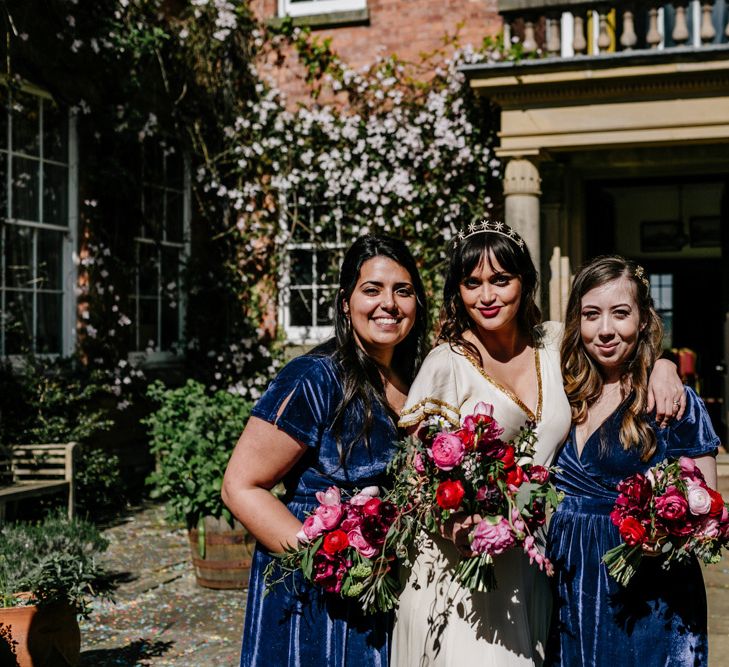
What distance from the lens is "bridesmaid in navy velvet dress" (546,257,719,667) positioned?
254 cm

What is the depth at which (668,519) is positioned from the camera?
2.29m

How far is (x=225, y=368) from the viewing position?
973cm

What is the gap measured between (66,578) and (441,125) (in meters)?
6.34

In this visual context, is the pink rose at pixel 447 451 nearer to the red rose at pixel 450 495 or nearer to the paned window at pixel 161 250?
the red rose at pixel 450 495

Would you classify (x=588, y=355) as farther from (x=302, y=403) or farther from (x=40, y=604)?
(x=40, y=604)

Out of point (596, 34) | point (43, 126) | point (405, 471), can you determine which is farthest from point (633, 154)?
point (405, 471)

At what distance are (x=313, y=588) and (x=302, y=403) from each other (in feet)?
1.75

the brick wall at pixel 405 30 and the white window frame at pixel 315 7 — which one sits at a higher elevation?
the white window frame at pixel 315 7

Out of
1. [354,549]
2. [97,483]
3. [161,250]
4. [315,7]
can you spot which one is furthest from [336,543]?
[315,7]

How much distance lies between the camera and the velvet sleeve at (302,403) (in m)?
2.37

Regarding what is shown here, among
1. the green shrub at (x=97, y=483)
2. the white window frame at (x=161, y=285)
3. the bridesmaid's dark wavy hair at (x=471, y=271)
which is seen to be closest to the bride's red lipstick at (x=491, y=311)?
the bridesmaid's dark wavy hair at (x=471, y=271)

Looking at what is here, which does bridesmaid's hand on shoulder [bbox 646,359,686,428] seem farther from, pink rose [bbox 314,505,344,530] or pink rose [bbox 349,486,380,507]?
pink rose [bbox 314,505,344,530]

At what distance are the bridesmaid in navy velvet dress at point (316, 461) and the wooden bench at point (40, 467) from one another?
16.1 feet

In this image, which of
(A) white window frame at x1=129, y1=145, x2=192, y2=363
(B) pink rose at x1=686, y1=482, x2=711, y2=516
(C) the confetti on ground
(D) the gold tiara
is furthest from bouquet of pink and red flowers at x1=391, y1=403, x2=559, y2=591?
(A) white window frame at x1=129, y1=145, x2=192, y2=363
